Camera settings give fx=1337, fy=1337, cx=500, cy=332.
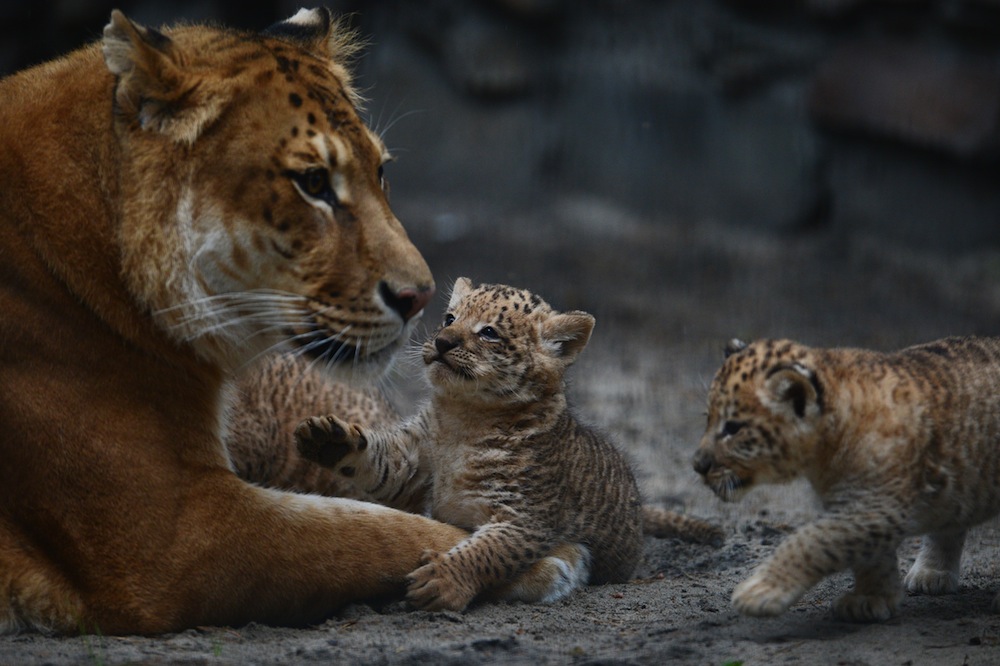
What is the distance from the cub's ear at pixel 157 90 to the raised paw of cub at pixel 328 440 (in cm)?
131

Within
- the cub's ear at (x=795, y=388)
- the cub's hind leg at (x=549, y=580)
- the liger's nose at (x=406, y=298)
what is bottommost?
the cub's hind leg at (x=549, y=580)

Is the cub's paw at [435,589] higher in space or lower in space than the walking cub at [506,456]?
lower

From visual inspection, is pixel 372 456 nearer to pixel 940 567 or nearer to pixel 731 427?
pixel 731 427

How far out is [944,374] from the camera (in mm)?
4762

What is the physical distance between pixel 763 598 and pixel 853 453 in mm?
596

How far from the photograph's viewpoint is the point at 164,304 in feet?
15.1

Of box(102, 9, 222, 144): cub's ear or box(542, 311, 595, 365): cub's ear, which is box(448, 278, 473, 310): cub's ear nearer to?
box(542, 311, 595, 365): cub's ear

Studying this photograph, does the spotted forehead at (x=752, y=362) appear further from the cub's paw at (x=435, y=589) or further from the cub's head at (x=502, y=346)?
the cub's paw at (x=435, y=589)

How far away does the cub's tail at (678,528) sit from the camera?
20.2 feet

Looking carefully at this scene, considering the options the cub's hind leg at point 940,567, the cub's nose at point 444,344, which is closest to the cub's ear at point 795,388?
the cub's hind leg at point 940,567

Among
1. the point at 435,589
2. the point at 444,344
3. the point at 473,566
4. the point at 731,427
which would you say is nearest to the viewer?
the point at 731,427

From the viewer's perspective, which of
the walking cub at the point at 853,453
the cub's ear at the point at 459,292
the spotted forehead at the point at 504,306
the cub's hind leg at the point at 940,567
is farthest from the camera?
the cub's ear at the point at 459,292

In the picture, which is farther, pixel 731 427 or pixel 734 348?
pixel 734 348

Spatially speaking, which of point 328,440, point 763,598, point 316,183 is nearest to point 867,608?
point 763,598
